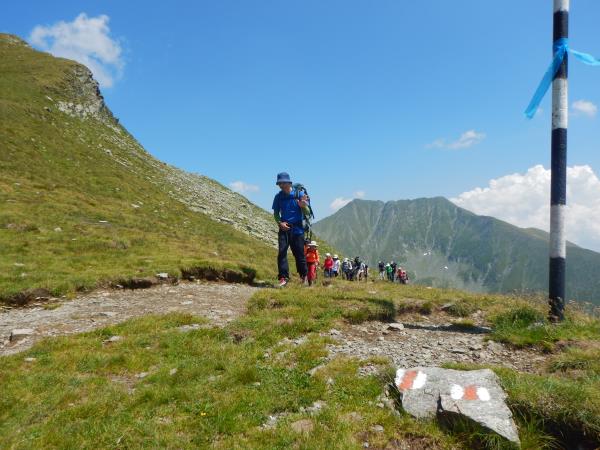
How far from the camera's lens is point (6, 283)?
1238cm

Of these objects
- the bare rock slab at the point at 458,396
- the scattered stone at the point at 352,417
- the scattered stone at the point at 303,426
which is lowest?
the scattered stone at the point at 303,426

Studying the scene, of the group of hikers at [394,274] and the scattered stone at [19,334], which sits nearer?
the scattered stone at [19,334]

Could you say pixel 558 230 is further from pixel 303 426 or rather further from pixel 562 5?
pixel 303 426

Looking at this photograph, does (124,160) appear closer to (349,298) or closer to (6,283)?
(6,283)

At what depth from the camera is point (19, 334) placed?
893 centimetres

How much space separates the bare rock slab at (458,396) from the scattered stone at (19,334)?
8248 millimetres

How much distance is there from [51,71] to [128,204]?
37.8m

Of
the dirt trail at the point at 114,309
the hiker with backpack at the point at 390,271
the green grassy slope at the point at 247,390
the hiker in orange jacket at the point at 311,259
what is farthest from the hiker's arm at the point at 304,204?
the hiker with backpack at the point at 390,271

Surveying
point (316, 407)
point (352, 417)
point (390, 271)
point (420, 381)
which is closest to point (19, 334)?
point (316, 407)

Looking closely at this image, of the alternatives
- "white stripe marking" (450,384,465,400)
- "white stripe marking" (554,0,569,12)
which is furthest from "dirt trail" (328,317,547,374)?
"white stripe marking" (554,0,569,12)

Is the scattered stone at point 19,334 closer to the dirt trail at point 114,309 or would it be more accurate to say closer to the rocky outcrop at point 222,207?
the dirt trail at point 114,309

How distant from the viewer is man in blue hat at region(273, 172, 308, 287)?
14344mm

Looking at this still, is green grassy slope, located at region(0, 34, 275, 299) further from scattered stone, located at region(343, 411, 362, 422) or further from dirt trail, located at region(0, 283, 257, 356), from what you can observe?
scattered stone, located at region(343, 411, 362, 422)

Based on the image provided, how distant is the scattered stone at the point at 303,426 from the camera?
5074 mm
